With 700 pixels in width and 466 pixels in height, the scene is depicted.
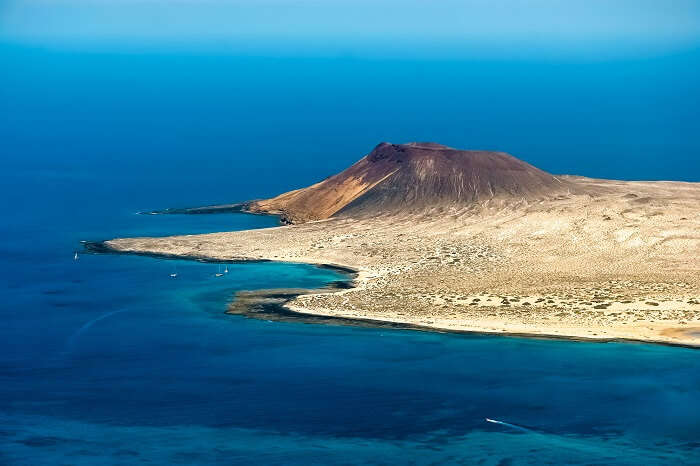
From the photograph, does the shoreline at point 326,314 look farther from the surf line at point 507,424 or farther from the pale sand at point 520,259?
the surf line at point 507,424

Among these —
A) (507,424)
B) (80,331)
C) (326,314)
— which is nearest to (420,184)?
(326,314)

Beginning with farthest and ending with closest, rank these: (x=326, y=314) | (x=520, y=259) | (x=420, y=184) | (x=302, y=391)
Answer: (x=420, y=184) < (x=520, y=259) < (x=326, y=314) < (x=302, y=391)

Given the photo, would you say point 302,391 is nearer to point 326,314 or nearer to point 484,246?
point 326,314

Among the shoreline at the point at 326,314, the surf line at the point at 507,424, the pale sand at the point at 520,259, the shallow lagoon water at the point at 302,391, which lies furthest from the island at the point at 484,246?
the surf line at the point at 507,424

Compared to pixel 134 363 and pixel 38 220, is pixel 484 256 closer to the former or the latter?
pixel 134 363

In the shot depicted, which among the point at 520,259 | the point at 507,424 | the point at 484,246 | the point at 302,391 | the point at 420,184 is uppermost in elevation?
the point at 420,184

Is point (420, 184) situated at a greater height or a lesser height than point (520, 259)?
greater

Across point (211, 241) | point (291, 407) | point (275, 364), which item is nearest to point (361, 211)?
point (211, 241)
